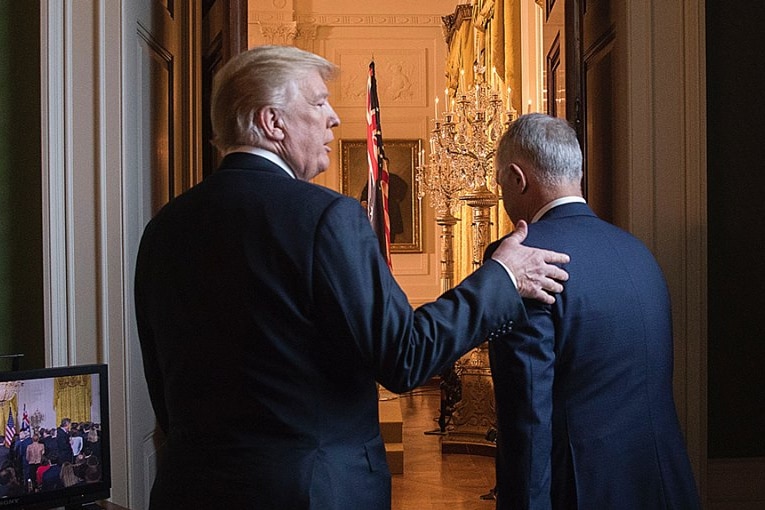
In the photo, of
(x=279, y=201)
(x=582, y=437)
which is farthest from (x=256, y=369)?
(x=582, y=437)

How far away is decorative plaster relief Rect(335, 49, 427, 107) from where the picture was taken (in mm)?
11023

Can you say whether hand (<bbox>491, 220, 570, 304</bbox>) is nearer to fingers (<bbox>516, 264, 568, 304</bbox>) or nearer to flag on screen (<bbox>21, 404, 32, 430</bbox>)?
fingers (<bbox>516, 264, 568, 304</bbox>)

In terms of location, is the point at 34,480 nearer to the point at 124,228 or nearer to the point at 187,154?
the point at 124,228

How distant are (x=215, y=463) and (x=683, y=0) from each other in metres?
2.34

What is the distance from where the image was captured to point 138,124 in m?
2.91

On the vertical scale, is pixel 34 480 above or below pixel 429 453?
above

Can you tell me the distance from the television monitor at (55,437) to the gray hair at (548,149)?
4.18 feet

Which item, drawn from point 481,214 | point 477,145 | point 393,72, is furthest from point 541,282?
point 393,72

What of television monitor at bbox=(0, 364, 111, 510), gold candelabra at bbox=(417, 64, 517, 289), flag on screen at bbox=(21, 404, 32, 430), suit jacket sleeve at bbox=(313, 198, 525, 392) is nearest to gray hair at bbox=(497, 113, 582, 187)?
suit jacket sleeve at bbox=(313, 198, 525, 392)

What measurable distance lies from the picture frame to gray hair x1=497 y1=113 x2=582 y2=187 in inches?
348

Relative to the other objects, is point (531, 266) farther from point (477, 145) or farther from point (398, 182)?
point (398, 182)

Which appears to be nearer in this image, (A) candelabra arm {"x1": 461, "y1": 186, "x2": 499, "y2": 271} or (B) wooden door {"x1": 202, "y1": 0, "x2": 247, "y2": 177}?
(B) wooden door {"x1": 202, "y1": 0, "x2": 247, "y2": 177}

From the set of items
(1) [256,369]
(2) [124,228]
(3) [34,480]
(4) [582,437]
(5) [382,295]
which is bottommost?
(3) [34,480]

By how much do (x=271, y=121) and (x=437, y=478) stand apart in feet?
14.1
